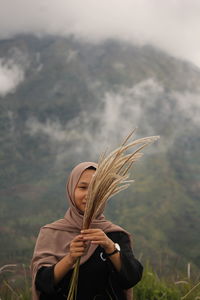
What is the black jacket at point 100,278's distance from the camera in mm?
2814

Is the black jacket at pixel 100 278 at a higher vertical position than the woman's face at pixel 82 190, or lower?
lower

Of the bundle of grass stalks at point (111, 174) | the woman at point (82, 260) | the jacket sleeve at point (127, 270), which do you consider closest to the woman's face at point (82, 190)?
the woman at point (82, 260)

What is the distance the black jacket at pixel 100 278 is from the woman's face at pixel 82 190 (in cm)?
41

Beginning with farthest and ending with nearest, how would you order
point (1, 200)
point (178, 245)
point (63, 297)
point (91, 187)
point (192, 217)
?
point (1, 200)
point (192, 217)
point (178, 245)
point (63, 297)
point (91, 187)

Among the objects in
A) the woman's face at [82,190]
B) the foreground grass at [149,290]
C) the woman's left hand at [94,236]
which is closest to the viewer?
the woman's left hand at [94,236]

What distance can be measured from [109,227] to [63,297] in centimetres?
65

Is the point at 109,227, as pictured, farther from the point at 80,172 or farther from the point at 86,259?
the point at 80,172

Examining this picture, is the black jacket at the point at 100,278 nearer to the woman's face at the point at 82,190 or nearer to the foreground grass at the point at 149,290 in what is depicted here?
the woman's face at the point at 82,190

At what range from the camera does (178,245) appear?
472 ft

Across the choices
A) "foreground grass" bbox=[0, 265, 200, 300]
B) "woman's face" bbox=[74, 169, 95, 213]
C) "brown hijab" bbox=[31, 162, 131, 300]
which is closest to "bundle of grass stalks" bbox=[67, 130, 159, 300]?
"woman's face" bbox=[74, 169, 95, 213]

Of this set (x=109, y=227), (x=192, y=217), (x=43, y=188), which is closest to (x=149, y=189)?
(x=192, y=217)

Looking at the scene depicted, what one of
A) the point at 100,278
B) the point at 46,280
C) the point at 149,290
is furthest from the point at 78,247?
the point at 149,290

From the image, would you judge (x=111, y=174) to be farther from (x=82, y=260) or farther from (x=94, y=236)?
(x=82, y=260)

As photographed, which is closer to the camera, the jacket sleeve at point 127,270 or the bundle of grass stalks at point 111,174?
the bundle of grass stalks at point 111,174
